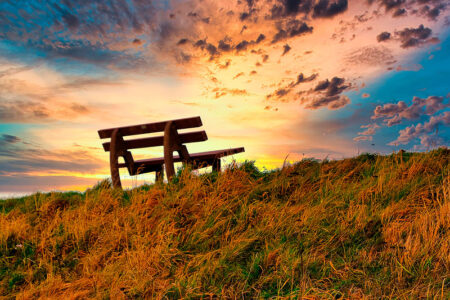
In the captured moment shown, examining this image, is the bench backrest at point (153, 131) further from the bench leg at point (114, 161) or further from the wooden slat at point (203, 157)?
the wooden slat at point (203, 157)

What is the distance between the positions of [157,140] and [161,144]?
0.42 feet

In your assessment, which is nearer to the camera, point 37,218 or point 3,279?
point 3,279

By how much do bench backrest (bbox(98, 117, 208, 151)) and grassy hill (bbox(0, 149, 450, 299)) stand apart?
1.30m

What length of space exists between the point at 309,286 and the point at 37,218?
5124mm

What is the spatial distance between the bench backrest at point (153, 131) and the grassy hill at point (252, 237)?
4.26 ft

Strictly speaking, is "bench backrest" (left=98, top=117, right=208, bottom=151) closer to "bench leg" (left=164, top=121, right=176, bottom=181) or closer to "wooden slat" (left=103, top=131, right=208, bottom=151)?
"wooden slat" (left=103, top=131, right=208, bottom=151)

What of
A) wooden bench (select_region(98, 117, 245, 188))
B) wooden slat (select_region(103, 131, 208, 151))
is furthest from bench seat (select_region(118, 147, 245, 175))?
wooden slat (select_region(103, 131, 208, 151))

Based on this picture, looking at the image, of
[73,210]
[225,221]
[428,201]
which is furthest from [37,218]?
[428,201]

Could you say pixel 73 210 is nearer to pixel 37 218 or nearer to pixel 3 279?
pixel 37 218

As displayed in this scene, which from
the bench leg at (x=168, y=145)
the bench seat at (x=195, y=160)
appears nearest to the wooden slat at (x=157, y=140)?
the bench leg at (x=168, y=145)

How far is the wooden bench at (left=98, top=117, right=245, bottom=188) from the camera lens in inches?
290

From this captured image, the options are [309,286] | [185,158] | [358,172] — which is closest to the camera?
[309,286]

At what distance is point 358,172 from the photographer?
6594mm

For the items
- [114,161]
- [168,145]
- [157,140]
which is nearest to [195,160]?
[157,140]
